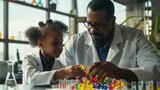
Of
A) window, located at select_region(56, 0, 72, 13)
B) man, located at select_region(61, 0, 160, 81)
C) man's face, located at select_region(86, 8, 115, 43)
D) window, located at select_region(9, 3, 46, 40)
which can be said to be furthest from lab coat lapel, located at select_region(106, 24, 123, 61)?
window, located at select_region(56, 0, 72, 13)

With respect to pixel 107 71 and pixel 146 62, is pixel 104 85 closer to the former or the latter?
pixel 107 71

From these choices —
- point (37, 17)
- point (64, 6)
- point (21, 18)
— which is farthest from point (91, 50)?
point (64, 6)

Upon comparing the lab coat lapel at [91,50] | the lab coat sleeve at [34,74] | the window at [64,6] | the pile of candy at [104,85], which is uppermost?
the window at [64,6]

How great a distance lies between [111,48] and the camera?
153 centimetres

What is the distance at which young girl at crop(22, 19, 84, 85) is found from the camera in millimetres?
1358

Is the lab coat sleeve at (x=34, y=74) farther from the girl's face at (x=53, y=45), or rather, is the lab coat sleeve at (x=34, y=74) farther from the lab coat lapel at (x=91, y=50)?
the lab coat lapel at (x=91, y=50)

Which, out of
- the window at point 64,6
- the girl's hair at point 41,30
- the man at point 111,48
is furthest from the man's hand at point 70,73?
the window at point 64,6

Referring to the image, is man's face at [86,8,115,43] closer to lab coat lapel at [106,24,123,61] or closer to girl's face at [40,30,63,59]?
lab coat lapel at [106,24,123,61]

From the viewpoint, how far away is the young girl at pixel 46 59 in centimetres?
136

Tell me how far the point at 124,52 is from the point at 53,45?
528 millimetres

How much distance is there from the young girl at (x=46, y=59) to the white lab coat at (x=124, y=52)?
0.36 ft

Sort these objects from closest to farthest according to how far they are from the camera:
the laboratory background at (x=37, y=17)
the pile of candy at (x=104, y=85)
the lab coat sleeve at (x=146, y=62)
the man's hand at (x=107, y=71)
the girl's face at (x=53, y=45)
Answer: the pile of candy at (x=104, y=85) < the man's hand at (x=107, y=71) < the lab coat sleeve at (x=146, y=62) < the girl's face at (x=53, y=45) < the laboratory background at (x=37, y=17)

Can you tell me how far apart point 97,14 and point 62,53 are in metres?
0.43

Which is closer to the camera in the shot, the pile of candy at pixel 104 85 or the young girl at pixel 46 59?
the pile of candy at pixel 104 85
